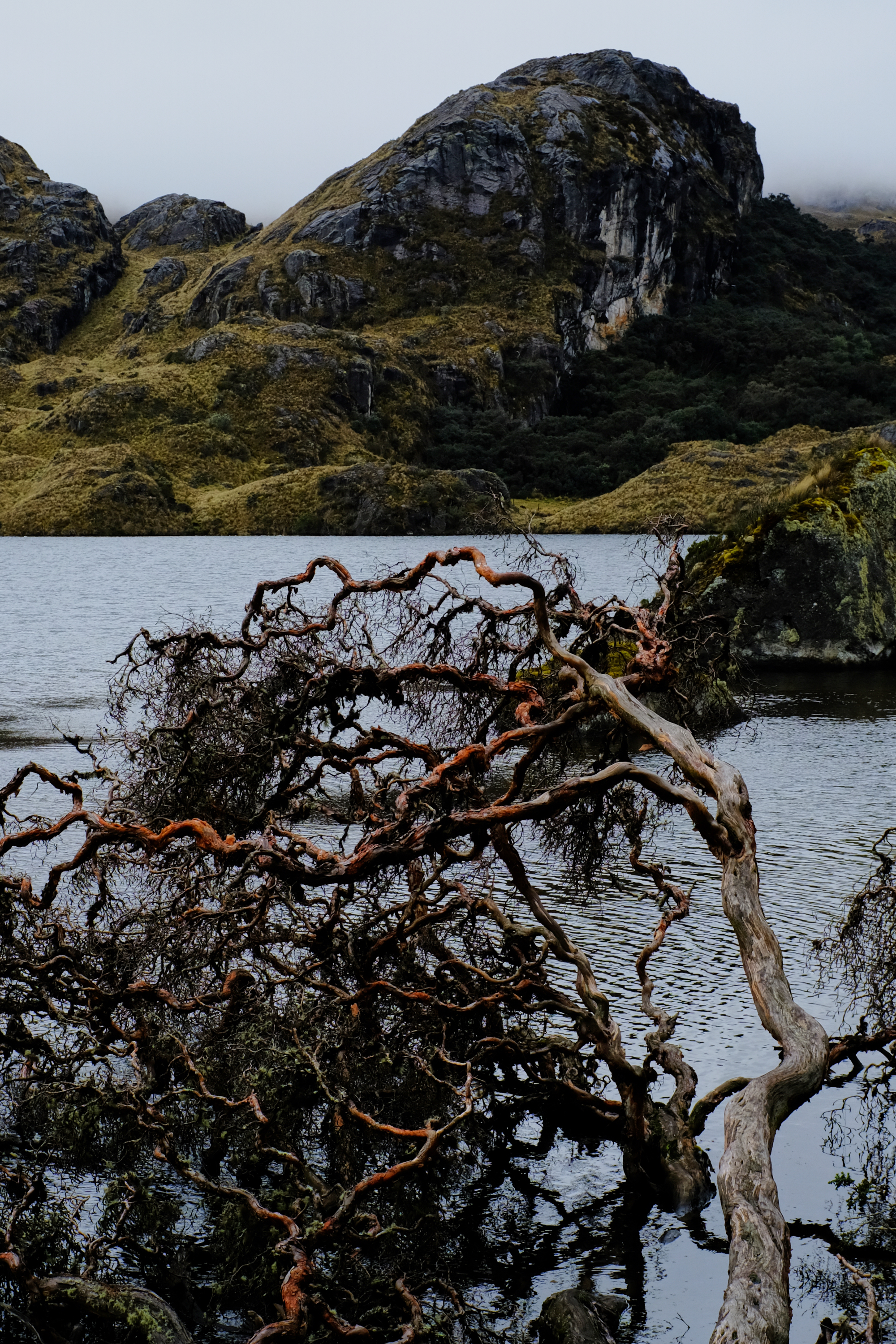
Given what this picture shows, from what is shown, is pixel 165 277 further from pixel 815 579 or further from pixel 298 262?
pixel 815 579

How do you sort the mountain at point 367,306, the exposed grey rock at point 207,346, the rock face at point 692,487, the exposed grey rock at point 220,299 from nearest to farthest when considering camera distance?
the rock face at point 692,487 → the mountain at point 367,306 → the exposed grey rock at point 207,346 → the exposed grey rock at point 220,299

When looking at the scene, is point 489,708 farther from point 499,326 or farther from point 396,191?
point 396,191

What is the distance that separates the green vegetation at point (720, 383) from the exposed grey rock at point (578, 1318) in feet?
373

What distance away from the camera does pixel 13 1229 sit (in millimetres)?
7090

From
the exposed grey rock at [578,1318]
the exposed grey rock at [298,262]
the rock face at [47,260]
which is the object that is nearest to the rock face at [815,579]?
the exposed grey rock at [578,1318]


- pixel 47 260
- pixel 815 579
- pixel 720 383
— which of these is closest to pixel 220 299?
pixel 47 260

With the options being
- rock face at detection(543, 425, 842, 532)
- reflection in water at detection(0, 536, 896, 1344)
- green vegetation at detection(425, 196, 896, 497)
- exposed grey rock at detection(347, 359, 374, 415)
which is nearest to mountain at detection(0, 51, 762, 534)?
exposed grey rock at detection(347, 359, 374, 415)

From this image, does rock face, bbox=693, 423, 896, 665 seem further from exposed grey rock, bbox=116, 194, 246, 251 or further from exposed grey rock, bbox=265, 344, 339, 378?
exposed grey rock, bbox=116, 194, 246, 251

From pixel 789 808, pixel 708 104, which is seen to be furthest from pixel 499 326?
pixel 789 808

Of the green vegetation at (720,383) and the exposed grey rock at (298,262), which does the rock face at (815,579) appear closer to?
the green vegetation at (720,383)

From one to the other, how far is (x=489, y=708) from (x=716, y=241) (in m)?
178

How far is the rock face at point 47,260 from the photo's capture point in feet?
515

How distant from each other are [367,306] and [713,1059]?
495 feet

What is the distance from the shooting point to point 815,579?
3225cm
